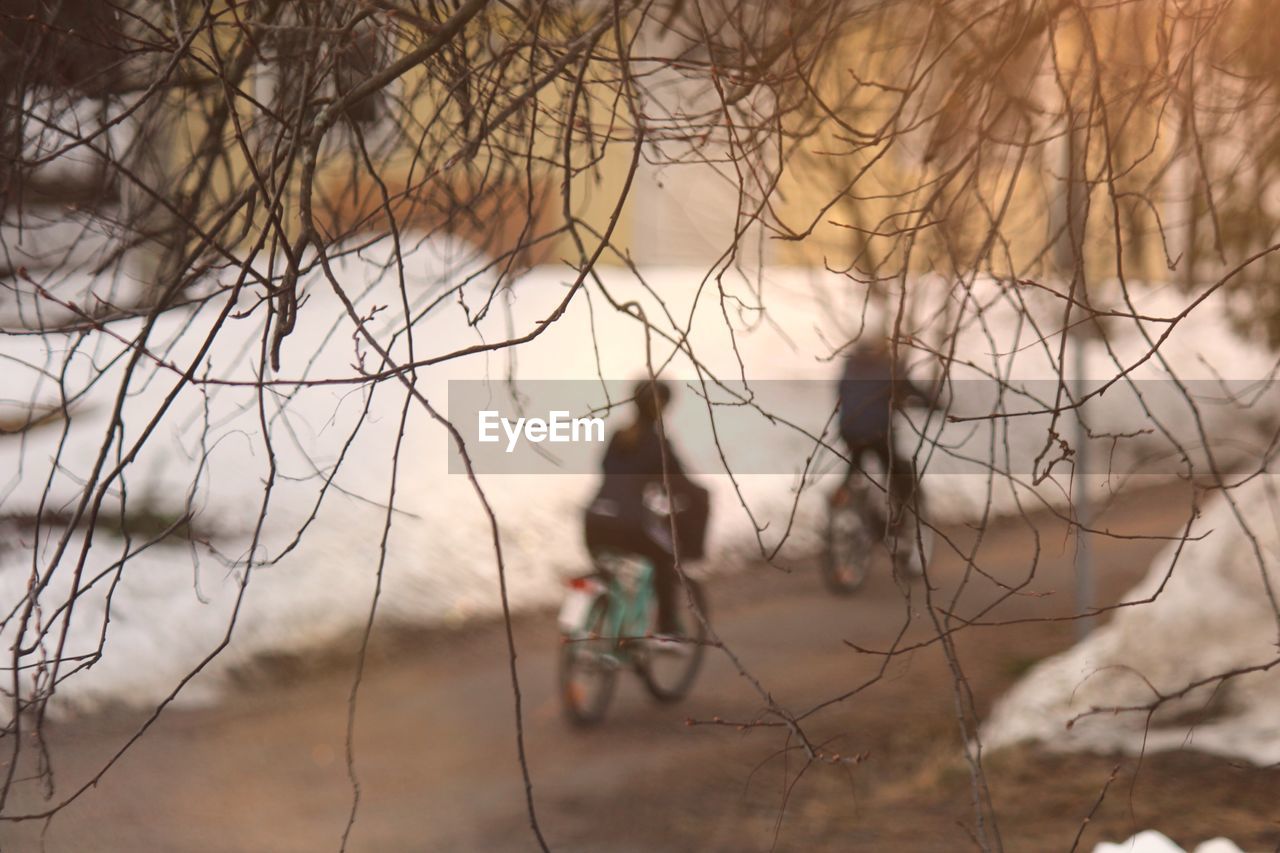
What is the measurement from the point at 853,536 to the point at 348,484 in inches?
163

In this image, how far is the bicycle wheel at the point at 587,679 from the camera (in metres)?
6.24

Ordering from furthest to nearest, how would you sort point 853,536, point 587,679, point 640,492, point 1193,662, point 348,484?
point 348,484, point 853,536, point 587,679, point 640,492, point 1193,662

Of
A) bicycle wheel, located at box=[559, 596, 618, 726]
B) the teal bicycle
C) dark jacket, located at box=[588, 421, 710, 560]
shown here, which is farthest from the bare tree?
bicycle wheel, located at box=[559, 596, 618, 726]

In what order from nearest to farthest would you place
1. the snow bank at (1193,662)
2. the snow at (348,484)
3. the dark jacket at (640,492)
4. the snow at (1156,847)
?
the snow at (1156,847) < the snow bank at (1193,662) < the dark jacket at (640,492) < the snow at (348,484)

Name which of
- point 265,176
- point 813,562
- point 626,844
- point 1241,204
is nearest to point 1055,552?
point 813,562

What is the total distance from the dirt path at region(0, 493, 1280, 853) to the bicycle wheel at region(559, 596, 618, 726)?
0.11m

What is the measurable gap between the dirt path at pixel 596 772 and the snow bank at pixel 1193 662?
16 cm

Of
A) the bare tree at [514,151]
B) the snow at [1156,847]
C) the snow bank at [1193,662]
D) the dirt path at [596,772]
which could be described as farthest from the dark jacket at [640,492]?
the snow at [1156,847]

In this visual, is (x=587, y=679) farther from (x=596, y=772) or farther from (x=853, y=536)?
(x=853, y=536)

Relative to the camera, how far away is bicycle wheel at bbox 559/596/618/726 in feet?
20.5

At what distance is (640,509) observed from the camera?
6.22m

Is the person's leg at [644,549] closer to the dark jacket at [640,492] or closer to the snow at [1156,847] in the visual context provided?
the dark jacket at [640,492]

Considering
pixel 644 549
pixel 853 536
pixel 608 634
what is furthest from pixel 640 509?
pixel 853 536

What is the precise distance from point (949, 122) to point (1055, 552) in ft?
26.0
